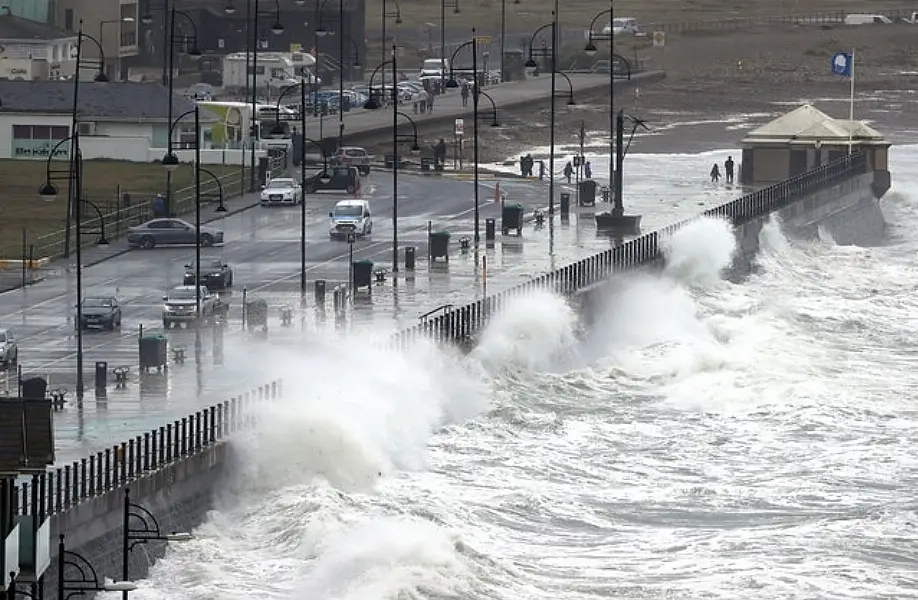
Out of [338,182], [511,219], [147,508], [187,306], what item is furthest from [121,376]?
[338,182]

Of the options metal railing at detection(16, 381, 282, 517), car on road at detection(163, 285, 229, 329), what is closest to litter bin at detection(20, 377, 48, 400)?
metal railing at detection(16, 381, 282, 517)

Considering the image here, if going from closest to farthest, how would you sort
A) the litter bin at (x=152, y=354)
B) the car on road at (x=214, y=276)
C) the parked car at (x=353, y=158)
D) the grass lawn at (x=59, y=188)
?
the litter bin at (x=152, y=354) < the car on road at (x=214, y=276) < the grass lawn at (x=59, y=188) < the parked car at (x=353, y=158)

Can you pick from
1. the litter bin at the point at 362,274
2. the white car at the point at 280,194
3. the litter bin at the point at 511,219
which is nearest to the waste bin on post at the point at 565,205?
the litter bin at the point at 511,219

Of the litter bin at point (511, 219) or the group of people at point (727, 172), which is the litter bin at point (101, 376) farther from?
the group of people at point (727, 172)

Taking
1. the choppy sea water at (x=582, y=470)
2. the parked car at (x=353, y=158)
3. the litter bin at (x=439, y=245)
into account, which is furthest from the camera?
the parked car at (x=353, y=158)

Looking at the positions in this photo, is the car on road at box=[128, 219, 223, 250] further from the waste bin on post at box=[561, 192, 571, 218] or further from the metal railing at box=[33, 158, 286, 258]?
the waste bin on post at box=[561, 192, 571, 218]

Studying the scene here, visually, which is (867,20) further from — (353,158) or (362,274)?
(362,274)
